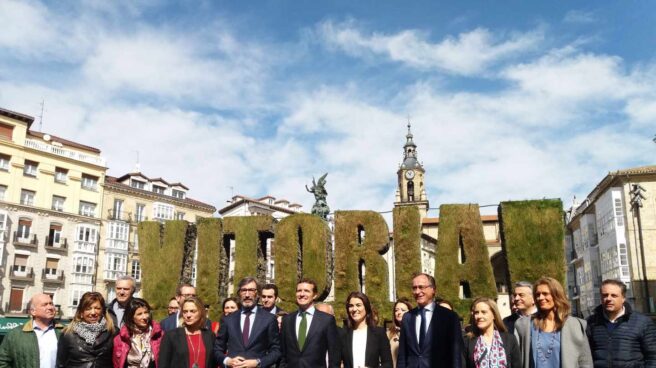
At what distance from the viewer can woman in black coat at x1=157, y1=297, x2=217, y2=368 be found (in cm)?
629

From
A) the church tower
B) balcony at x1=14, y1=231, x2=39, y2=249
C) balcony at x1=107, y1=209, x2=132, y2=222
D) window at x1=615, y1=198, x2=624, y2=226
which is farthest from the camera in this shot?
the church tower

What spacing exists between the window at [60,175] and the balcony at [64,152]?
1.24 metres

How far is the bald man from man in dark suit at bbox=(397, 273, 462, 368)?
4278 mm

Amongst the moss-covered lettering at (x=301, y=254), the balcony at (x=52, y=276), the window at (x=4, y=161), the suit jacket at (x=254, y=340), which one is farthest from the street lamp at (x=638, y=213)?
the window at (x=4, y=161)

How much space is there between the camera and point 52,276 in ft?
141

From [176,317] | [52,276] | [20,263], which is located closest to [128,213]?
[52,276]

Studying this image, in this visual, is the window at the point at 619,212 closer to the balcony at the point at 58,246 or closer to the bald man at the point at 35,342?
the bald man at the point at 35,342

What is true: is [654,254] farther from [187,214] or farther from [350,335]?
[187,214]

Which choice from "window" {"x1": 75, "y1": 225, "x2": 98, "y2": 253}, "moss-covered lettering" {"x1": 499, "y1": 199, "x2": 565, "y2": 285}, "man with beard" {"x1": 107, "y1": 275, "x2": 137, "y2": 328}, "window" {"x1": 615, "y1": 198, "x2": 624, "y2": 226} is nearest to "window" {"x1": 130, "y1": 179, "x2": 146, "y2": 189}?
"window" {"x1": 75, "y1": 225, "x2": 98, "y2": 253}

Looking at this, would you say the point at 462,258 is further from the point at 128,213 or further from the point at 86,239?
the point at 128,213

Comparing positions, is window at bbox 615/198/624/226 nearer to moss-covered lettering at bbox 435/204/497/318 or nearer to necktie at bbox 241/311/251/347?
moss-covered lettering at bbox 435/204/497/318

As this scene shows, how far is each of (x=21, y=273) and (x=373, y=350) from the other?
42138mm

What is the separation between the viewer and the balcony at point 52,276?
42.1 m

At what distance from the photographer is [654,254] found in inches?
1369
